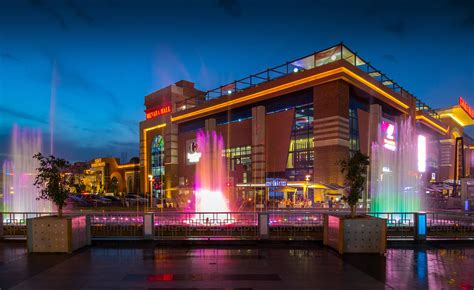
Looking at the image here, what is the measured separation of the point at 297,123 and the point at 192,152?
22.6m

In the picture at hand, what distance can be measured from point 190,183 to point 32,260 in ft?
153

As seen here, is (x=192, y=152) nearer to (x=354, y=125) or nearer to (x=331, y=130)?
(x=331, y=130)

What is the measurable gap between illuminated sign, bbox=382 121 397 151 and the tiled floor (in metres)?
35.2

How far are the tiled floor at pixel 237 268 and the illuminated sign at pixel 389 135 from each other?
35168mm

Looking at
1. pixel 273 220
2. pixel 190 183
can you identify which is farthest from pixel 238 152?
pixel 273 220

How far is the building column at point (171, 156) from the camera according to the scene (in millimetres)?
60000

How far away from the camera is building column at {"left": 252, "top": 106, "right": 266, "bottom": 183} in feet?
142

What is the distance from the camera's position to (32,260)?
32.7ft

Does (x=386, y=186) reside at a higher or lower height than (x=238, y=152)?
lower

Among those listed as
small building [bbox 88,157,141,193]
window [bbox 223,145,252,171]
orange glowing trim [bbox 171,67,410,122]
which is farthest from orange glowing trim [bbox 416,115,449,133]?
small building [bbox 88,157,141,193]

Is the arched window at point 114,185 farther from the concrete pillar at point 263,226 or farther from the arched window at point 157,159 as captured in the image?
the concrete pillar at point 263,226

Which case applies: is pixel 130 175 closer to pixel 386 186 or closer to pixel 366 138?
pixel 366 138

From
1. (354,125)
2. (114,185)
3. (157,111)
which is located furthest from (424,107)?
(114,185)

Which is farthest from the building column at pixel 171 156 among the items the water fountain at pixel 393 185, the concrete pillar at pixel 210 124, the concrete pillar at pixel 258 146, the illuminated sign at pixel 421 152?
the illuminated sign at pixel 421 152
